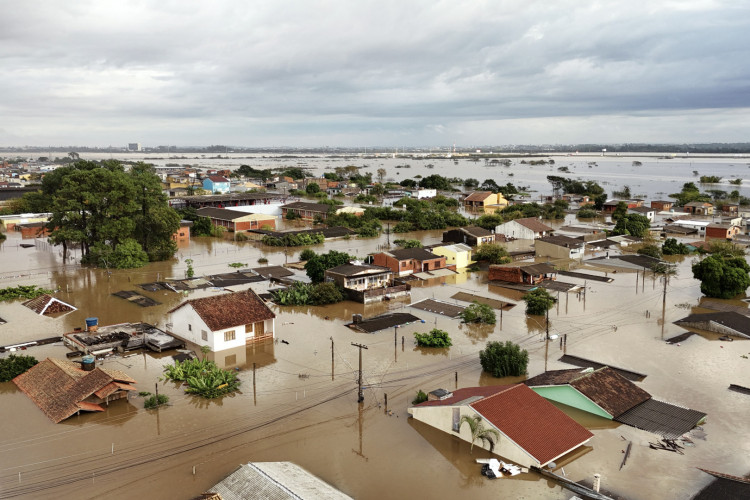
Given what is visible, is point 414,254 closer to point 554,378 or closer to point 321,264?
point 321,264

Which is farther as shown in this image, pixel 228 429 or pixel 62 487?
pixel 228 429

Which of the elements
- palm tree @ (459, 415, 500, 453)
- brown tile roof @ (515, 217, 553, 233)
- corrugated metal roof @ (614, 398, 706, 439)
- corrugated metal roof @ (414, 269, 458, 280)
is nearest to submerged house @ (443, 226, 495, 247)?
brown tile roof @ (515, 217, 553, 233)

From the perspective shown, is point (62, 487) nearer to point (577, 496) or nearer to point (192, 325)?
point (192, 325)

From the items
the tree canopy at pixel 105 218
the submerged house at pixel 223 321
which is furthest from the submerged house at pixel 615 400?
the tree canopy at pixel 105 218

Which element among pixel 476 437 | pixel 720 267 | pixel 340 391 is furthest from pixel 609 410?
pixel 720 267

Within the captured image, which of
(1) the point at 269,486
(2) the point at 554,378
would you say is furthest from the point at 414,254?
(1) the point at 269,486
